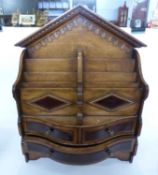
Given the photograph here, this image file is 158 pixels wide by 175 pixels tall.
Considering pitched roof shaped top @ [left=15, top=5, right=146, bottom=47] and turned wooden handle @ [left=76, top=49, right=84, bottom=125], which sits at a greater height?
pitched roof shaped top @ [left=15, top=5, right=146, bottom=47]

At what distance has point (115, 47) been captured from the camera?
119 cm

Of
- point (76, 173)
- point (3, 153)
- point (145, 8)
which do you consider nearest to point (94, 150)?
point (76, 173)

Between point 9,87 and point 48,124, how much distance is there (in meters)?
0.71

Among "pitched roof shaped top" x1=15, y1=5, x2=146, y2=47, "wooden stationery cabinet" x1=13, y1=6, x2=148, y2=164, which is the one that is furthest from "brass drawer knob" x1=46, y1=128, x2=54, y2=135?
"pitched roof shaped top" x1=15, y1=5, x2=146, y2=47

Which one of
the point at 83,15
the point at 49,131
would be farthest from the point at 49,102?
the point at 83,15

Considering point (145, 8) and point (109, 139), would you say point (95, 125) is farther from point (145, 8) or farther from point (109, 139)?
point (145, 8)

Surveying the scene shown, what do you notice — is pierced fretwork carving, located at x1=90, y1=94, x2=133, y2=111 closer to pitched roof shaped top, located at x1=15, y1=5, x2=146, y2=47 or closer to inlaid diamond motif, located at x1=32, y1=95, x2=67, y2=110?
inlaid diamond motif, located at x1=32, y1=95, x2=67, y2=110

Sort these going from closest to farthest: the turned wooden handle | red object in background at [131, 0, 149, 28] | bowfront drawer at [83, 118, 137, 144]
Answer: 1. the turned wooden handle
2. bowfront drawer at [83, 118, 137, 144]
3. red object in background at [131, 0, 149, 28]

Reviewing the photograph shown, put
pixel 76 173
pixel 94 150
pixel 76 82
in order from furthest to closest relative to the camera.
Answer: pixel 76 173 < pixel 94 150 < pixel 76 82

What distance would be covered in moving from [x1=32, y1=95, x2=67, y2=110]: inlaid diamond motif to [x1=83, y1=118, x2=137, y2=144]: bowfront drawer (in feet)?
0.67

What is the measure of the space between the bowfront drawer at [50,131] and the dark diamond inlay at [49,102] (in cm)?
10

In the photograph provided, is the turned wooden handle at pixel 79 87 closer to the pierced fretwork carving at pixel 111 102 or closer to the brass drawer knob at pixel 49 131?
the pierced fretwork carving at pixel 111 102

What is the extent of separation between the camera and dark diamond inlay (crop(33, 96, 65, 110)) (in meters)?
1.16

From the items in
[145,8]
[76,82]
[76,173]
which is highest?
[145,8]
